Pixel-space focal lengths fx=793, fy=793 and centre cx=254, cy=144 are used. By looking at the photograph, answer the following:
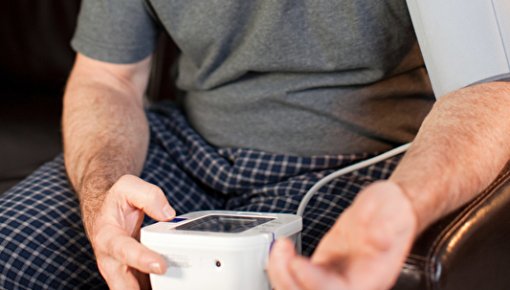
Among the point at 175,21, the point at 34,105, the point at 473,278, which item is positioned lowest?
the point at 473,278

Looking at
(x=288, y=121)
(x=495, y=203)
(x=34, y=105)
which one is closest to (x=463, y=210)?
(x=495, y=203)

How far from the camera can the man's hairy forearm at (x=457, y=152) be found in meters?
0.59

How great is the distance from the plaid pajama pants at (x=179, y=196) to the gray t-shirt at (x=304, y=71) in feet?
0.11

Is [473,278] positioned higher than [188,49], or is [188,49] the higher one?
[188,49]

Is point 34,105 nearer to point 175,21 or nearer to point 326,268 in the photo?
point 175,21

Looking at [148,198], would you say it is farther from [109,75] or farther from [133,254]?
[109,75]

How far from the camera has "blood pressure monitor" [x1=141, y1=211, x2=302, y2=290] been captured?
2.09 ft

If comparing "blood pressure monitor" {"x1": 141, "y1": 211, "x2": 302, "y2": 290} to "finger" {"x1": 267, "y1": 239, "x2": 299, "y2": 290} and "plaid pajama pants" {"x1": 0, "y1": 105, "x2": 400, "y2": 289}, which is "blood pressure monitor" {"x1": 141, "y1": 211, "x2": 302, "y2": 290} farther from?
"plaid pajama pants" {"x1": 0, "y1": 105, "x2": 400, "y2": 289}

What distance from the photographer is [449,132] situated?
0.66 m

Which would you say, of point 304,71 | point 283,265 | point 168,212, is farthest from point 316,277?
point 304,71

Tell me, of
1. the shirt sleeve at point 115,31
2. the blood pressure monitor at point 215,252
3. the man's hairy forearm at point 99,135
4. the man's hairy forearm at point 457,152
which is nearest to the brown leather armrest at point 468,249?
the man's hairy forearm at point 457,152

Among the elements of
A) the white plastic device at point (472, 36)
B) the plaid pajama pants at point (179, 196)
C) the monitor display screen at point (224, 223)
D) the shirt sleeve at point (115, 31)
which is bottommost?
the plaid pajama pants at point (179, 196)

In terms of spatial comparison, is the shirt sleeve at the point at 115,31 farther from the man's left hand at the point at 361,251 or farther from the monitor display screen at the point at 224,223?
the man's left hand at the point at 361,251

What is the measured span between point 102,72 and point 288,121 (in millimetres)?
307
